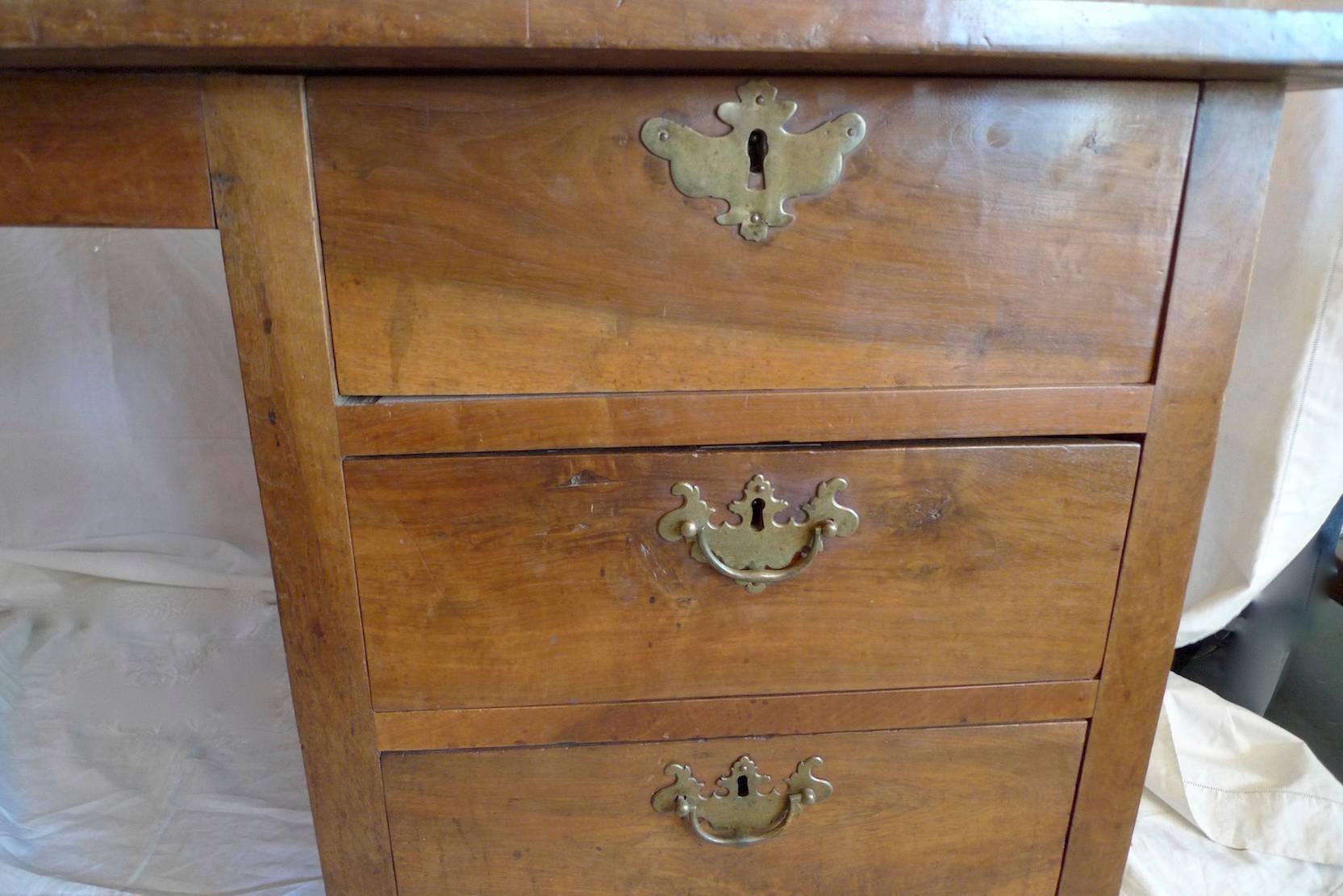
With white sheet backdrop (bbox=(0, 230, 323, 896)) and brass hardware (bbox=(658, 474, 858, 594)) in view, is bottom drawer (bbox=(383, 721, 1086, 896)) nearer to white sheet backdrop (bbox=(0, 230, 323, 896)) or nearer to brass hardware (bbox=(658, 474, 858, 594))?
brass hardware (bbox=(658, 474, 858, 594))

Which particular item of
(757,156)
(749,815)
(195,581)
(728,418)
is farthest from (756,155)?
(195,581)

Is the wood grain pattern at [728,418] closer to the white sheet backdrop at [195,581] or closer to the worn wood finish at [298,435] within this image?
the worn wood finish at [298,435]

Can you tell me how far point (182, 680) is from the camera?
1131 millimetres

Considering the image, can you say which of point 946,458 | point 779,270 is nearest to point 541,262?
point 779,270

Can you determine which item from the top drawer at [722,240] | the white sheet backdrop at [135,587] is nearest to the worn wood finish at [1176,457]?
the top drawer at [722,240]

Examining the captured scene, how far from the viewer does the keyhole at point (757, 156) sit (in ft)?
1.61

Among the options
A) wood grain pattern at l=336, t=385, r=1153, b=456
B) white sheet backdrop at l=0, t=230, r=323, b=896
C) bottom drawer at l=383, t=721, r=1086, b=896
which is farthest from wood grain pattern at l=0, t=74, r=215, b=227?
white sheet backdrop at l=0, t=230, r=323, b=896

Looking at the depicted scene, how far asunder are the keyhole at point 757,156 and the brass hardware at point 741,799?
1.33 feet

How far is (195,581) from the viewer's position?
1.28 metres

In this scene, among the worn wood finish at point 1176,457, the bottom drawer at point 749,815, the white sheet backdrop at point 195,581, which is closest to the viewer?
the worn wood finish at point 1176,457

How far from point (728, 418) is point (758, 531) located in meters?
0.08

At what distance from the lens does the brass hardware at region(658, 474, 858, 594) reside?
0.55m

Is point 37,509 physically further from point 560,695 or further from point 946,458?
point 946,458

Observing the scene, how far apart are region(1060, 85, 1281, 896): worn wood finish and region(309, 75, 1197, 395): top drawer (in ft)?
0.06
